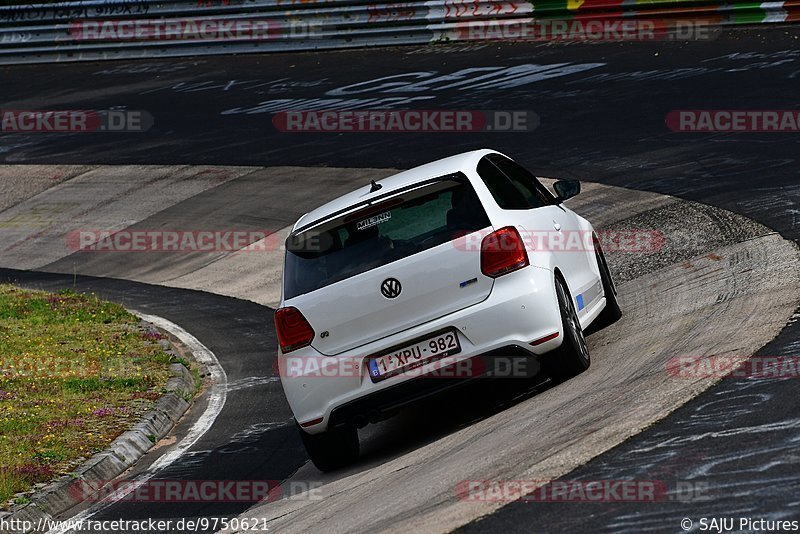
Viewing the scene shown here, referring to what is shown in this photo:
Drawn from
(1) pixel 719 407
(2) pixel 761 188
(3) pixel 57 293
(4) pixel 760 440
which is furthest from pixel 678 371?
(3) pixel 57 293

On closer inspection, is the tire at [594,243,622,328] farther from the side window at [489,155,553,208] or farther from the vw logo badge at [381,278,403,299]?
the vw logo badge at [381,278,403,299]

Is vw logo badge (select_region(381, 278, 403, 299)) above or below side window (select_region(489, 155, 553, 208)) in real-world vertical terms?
below

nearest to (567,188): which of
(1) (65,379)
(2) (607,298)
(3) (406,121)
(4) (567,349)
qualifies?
(2) (607,298)

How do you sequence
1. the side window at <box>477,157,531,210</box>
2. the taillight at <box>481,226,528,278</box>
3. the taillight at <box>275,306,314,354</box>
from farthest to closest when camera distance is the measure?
1. the side window at <box>477,157,531,210</box>
2. the taillight at <box>275,306,314,354</box>
3. the taillight at <box>481,226,528,278</box>

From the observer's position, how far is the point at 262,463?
29.3ft

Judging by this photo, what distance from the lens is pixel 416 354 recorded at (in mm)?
7957

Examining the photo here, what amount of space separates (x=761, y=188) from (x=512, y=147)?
5.39 meters

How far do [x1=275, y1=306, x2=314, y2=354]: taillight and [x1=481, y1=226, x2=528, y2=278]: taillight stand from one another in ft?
3.82

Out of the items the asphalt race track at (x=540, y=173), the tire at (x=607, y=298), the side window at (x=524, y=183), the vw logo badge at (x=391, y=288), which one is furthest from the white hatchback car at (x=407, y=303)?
the tire at (x=607, y=298)

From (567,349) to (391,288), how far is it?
1.23 metres

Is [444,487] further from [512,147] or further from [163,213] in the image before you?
[163,213]

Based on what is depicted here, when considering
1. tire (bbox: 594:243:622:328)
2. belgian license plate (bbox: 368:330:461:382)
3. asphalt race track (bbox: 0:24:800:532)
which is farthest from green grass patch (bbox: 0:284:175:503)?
tire (bbox: 594:243:622:328)

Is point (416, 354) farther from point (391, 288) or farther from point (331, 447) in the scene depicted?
point (331, 447)

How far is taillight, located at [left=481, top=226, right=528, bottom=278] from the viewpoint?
8.01 meters
